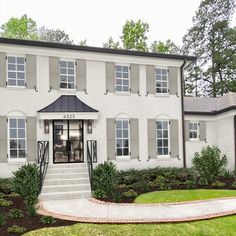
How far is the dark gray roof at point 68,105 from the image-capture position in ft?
45.1

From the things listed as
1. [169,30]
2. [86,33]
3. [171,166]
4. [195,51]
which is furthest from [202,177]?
[86,33]

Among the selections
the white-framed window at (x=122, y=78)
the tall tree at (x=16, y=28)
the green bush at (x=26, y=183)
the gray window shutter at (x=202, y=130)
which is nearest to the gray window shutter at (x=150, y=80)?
the white-framed window at (x=122, y=78)

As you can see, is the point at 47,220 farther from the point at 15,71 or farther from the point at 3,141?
the point at 15,71

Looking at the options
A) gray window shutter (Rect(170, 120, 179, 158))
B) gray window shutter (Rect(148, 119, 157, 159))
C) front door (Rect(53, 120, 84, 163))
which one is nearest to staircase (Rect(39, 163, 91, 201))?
front door (Rect(53, 120, 84, 163))

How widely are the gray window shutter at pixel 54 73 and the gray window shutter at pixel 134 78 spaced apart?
399 cm

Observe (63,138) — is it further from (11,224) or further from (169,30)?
(169,30)

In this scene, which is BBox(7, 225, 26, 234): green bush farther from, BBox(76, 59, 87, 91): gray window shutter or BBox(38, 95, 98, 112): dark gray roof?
BBox(76, 59, 87, 91): gray window shutter

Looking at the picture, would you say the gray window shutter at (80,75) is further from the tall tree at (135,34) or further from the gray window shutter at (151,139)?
the tall tree at (135,34)

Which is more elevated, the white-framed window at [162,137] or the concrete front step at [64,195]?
the white-framed window at [162,137]

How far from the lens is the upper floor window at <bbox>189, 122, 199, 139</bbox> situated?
17531mm

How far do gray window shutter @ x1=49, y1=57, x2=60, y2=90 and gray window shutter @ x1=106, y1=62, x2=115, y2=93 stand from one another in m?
2.62

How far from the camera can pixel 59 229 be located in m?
7.62

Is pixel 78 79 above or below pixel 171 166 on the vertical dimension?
above

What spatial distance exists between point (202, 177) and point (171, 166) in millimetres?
2084
